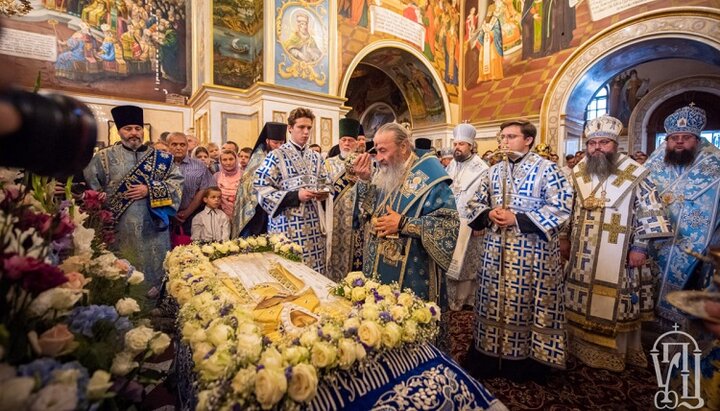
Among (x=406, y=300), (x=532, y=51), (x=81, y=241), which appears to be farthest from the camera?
(x=532, y=51)

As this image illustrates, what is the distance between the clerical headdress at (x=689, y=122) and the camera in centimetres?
364

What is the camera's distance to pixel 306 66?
9672 mm

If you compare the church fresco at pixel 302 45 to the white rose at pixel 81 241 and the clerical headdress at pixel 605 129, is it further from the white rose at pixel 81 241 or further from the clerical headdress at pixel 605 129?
the white rose at pixel 81 241

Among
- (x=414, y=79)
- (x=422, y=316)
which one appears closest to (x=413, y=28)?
(x=414, y=79)

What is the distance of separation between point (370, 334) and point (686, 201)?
403 centimetres

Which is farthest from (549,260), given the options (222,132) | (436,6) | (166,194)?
(436,6)

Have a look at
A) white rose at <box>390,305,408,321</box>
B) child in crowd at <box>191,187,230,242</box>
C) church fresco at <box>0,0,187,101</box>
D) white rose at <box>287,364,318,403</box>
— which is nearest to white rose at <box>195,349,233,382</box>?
white rose at <box>287,364,318,403</box>

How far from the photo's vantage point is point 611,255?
3312mm

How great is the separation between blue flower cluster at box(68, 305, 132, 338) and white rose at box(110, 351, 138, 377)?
0.30 ft

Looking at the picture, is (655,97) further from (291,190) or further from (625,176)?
(291,190)

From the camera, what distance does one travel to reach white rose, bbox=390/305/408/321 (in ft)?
4.84

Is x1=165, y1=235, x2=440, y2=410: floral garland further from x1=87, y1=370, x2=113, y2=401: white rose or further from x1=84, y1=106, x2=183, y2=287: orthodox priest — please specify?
x1=84, y1=106, x2=183, y2=287: orthodox priest

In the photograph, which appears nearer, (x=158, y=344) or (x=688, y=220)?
(x=158, y=344)

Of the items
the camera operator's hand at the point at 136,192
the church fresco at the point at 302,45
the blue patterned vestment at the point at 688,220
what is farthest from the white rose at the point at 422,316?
the church fresco at the point at 302,45
